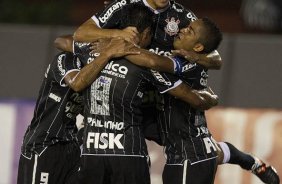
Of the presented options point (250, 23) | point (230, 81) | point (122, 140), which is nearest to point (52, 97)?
point (122, 140)

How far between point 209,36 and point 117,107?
774 millimetres

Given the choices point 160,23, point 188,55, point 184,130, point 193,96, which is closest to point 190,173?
point 184,130

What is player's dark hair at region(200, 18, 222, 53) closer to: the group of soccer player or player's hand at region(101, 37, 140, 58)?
the group of soccer player

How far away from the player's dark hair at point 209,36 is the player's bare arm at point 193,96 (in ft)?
0.97

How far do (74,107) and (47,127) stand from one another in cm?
23

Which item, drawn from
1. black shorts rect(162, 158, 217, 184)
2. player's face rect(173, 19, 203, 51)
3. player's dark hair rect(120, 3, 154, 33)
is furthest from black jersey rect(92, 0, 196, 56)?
black shorts rect(162, 158, 217, 184)

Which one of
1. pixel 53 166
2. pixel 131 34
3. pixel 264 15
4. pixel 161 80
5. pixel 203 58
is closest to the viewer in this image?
pixel 131 34

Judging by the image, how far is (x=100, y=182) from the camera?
657 centimetres

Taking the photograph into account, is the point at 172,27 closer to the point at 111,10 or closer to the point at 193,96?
the point at 111,10

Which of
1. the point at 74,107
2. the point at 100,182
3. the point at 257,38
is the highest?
the point at 257,38

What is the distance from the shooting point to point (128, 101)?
647cm

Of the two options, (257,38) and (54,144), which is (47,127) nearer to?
(54,144)

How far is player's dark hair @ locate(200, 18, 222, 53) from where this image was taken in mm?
6668

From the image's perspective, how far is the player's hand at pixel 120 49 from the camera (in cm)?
639
